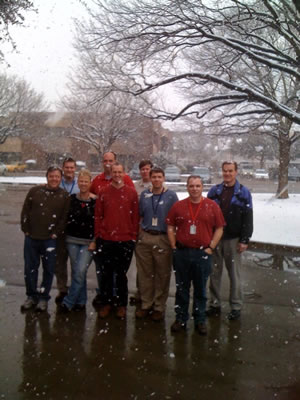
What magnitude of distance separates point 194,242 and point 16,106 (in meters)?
36.2

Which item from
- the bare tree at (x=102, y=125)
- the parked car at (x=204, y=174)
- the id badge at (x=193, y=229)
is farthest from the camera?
the parked car at (x=204, y=174)

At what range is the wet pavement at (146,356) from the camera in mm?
3078

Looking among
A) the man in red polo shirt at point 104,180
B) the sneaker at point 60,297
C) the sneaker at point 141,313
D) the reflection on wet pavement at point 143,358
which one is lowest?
the reflection on wet pavement at point 143,358

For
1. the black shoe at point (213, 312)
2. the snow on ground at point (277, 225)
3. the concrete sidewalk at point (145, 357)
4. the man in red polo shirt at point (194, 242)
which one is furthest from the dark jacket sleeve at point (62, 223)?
the snow on ground at point (277, 225)

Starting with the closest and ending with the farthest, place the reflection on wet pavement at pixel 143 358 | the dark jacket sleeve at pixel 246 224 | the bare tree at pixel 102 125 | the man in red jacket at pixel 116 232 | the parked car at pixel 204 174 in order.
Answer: the reflection on wet pavement at pixel 143 358, the man in red jacket at pixel 116 232, the dark jacket sleeve at pixel 246 224, the bare tree at pixel 102 125, the parked car at pixel 204 174

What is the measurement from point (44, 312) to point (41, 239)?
3.01ft

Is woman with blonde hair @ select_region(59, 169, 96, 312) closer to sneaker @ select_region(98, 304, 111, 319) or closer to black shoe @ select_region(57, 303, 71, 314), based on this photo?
black shoe @ select_region(57, 303, 71, 314)

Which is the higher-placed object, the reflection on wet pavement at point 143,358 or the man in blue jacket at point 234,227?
the man in blue jacket at point 234,227

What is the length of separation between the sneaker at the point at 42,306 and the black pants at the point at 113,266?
0.72 meters

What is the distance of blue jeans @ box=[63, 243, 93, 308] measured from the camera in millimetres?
4561

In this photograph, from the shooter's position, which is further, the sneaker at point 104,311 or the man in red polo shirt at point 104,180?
the man in red polo shirt at point 104,180

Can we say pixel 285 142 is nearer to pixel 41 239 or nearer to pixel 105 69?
pixel 105 69

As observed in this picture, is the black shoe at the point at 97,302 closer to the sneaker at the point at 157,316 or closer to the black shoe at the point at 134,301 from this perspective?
the black shoe at the point at 134,301

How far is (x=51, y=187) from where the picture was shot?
4.68 meters
